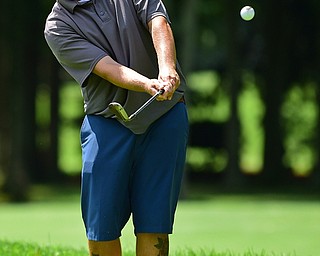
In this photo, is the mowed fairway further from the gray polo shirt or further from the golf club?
the golf club

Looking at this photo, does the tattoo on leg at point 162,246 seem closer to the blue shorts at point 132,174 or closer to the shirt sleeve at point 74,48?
the blue shorts at point 132,174

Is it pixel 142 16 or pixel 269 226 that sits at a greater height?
pixel 142 16

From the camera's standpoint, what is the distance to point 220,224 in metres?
17.5

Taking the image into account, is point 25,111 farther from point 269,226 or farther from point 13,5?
point 269,226

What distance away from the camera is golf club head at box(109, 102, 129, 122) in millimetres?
5199

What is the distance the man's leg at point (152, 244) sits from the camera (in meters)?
5.44

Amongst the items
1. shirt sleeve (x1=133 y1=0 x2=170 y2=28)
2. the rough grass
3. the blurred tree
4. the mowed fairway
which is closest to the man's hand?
shirt sleeve (x1=133 y1=0 x2=170 y2=28)

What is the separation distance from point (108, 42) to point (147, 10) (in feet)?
0.86

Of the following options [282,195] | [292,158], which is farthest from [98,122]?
[292,158]

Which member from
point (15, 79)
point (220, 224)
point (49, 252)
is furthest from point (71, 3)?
point (15, 79)

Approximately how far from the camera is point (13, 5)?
27797 mm

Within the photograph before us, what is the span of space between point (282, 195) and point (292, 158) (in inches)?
330

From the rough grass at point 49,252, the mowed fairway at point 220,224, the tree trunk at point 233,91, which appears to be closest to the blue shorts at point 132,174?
the rough grass at point 49,252

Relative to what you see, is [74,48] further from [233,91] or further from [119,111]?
[233,91]
